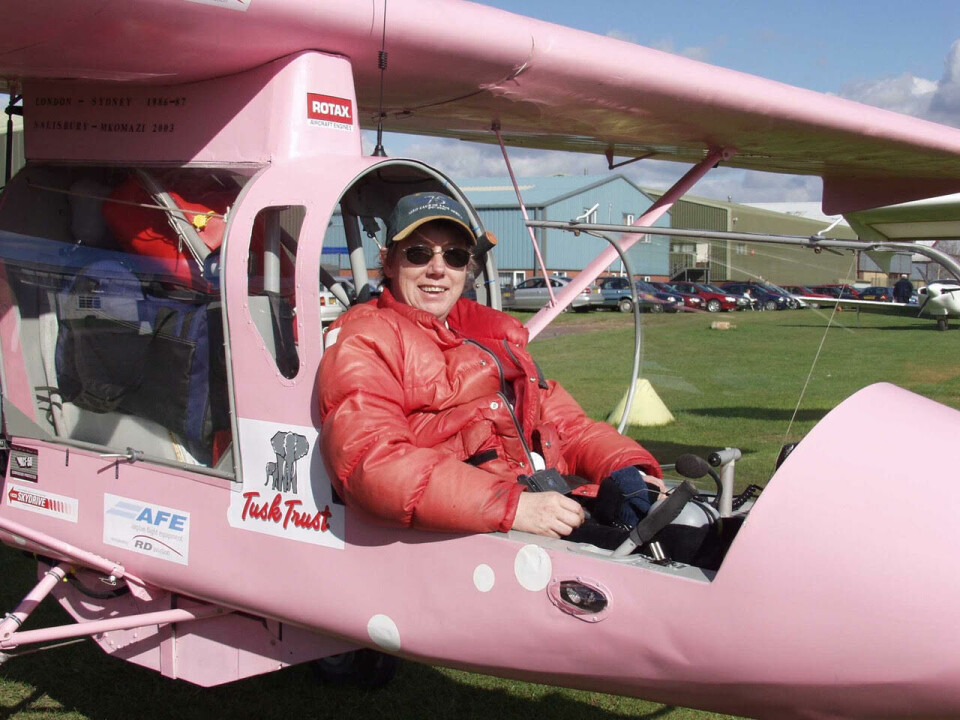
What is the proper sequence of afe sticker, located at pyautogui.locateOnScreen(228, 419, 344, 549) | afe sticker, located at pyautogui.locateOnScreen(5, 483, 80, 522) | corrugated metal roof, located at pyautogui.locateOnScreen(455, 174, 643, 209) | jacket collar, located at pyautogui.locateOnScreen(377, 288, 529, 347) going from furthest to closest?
1. corrugated metal roof, located at pyautogui.locateOnScreen(455, 174, 643, 209)
2. afe sticker, located at pyautogui.locateOnScreen(5, 483, 80, 522)
3. jacket collar, located at pyautogui.locateOnScreen(377, 288, 529, 347)
4. afe sticker, located at pyautogui.locateOnScreen(228, 419, 344, 549)

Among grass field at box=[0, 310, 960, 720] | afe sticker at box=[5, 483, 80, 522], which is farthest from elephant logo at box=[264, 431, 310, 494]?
grass field at box=[0, 310, 960, 720]

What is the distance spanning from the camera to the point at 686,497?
257 cm

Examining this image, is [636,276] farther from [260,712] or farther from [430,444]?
[260,712]

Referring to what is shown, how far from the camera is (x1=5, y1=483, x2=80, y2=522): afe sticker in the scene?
139 inches

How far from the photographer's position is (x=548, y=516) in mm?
2600

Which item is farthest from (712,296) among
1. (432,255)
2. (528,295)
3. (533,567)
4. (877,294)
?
(528,295)

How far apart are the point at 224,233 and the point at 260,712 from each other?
2.26m

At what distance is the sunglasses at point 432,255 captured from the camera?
Result: 310cm

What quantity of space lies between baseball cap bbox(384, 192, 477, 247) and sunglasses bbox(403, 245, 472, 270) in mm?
56

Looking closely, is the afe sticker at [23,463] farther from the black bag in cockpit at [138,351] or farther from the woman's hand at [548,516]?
the woman's hand at [548,516]

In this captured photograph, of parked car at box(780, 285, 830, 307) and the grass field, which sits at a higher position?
parked car at box(780, 285, 830, 307)

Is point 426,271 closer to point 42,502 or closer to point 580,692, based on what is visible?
point 42,502

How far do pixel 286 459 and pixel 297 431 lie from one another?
107 millimetres

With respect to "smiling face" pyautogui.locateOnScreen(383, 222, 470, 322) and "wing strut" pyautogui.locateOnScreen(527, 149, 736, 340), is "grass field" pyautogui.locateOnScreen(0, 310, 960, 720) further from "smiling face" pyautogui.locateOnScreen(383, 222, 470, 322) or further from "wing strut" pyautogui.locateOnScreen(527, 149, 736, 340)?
"smiling face" pyautogui.locateOnScreen(383, 222, 470, 322)
